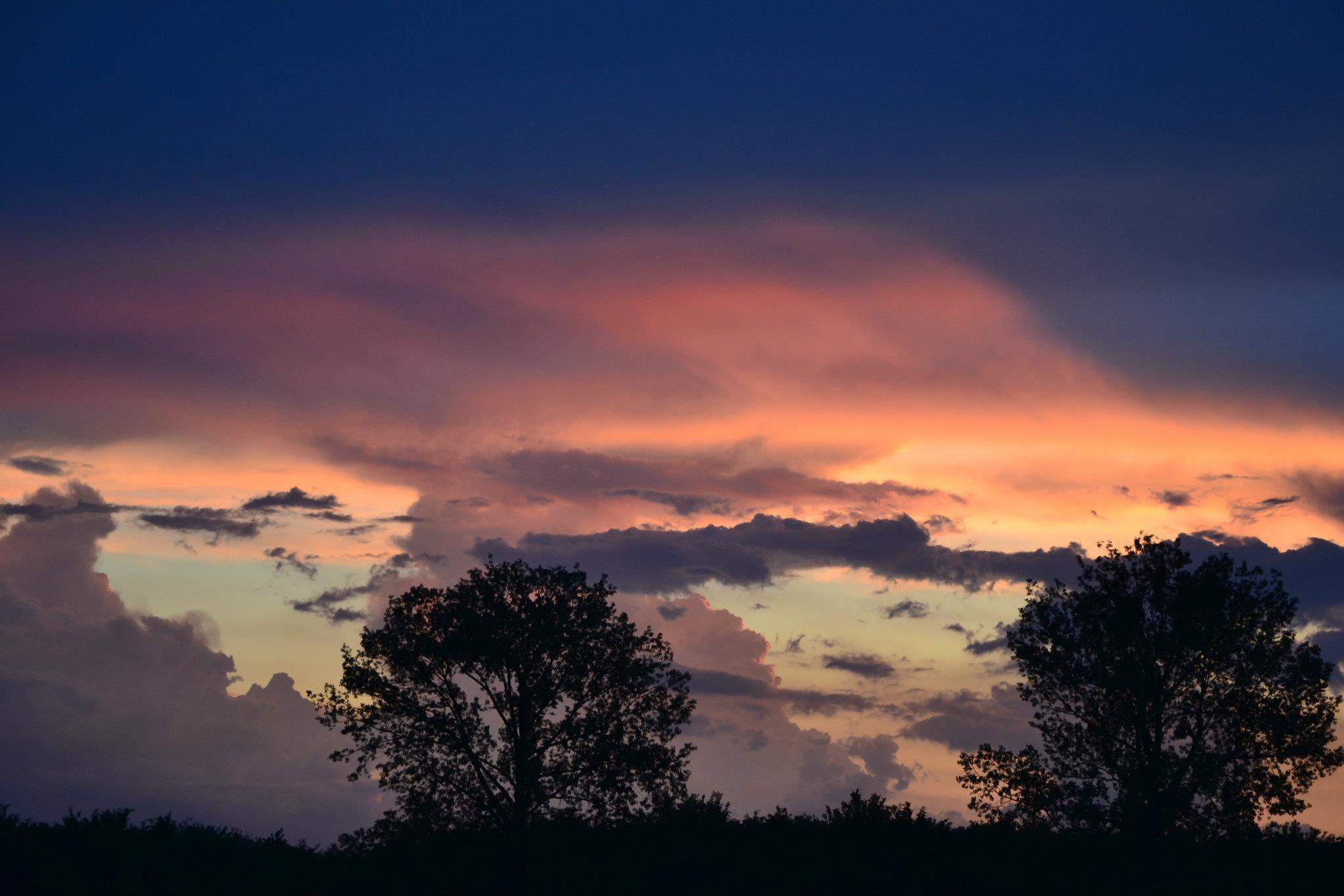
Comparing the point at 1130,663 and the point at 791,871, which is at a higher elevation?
the point at 1130,663

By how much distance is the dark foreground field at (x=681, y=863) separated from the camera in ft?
95.0

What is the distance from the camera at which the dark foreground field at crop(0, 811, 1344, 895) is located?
→ 29.0 meters

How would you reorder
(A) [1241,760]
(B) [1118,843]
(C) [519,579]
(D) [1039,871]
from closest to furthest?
1. (D) [1039,871]
2. (B) [1118,843]
3. (A) [1241,760]
4. (C) [519,579]

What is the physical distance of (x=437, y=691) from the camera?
4781 centimetres

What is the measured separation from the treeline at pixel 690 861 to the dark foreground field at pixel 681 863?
63mm

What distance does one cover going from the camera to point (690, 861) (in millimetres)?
31391

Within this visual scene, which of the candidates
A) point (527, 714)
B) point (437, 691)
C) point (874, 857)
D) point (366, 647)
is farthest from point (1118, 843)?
point (366, 647)

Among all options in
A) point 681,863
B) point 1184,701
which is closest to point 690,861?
point 681,863

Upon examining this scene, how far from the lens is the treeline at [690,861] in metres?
29.0

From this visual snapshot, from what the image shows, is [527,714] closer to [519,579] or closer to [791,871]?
[519,579]

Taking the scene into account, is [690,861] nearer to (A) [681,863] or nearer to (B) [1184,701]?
(A) [681,863]

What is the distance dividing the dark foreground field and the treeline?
6 centimetres

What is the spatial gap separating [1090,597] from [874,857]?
2248 centimetres

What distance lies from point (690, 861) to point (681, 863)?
28 cm
